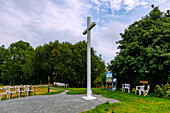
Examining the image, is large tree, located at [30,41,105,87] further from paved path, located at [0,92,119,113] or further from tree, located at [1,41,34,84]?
paved path, located at [0,92,119,113]

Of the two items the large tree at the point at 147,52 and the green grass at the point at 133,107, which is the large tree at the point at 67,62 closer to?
the large tree at the point at 147,52

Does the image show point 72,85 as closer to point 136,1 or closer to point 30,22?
point 30,22

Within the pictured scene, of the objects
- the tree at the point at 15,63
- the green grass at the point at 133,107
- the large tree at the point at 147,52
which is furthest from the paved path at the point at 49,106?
the tree at the point at 15,63

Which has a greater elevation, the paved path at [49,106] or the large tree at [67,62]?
the large tree at [67,62]

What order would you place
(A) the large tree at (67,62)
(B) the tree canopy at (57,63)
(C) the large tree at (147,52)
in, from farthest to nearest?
(B) the tree canopy at (57,63) → (A) the large tree at (67,62) → (C) the large tree at (147,52)

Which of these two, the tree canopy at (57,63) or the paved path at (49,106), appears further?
the tree canopy at (57,63)

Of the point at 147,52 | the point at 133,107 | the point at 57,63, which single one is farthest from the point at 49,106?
the point at 57,63

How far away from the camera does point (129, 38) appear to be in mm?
12375

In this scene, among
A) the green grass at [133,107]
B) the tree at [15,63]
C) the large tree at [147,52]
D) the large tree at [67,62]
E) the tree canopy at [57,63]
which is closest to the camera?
the green grass at [133,107]

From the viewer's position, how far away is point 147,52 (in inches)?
373

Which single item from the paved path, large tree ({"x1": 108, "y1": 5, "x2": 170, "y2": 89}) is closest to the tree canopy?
large tree ({"x1": 108, "y1": 5, "x2": 170, "y2": 89})

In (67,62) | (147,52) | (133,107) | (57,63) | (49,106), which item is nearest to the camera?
(133,107)

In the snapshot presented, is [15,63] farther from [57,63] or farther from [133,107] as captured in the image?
[133,107]

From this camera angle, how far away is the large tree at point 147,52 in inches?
372
